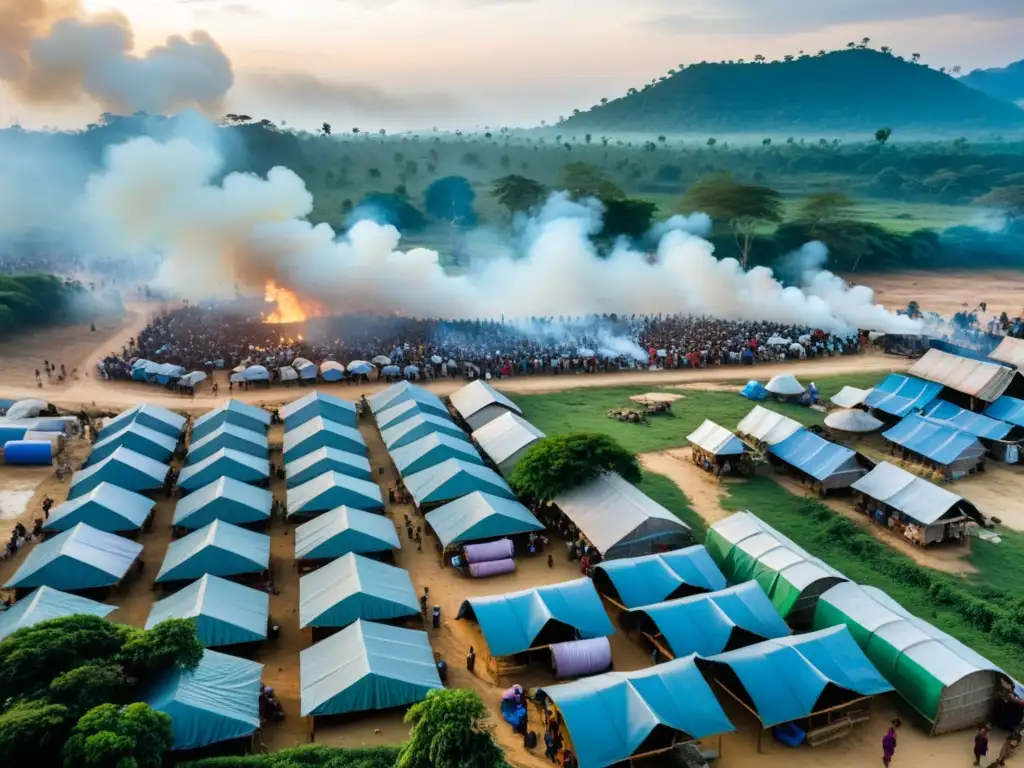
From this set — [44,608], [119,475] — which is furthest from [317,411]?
[44,608]

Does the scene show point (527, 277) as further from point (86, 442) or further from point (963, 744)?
point (963, 744)

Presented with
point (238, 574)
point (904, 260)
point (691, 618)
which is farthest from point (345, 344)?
point (904, 260)

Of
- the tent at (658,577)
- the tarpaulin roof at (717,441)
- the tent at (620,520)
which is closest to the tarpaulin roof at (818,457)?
the tarpaulin roof at (717,441)

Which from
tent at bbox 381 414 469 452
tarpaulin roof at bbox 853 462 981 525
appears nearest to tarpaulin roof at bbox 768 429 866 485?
tarpaulin roof at bbox 853 462 981 525

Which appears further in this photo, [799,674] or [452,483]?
[452,483]

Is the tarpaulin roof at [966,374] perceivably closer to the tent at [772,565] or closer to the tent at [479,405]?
the tent at [772,565]

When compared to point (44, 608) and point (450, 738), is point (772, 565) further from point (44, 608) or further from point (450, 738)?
point (44, 608)
